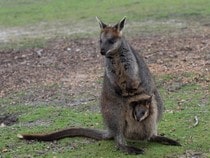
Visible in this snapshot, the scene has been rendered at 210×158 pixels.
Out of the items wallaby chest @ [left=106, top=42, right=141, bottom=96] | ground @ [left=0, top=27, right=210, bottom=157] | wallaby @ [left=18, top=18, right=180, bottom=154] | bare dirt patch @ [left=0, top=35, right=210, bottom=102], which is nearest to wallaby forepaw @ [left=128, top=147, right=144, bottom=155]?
wallaby @ [left=18, top=18, right=180, bottom=154]

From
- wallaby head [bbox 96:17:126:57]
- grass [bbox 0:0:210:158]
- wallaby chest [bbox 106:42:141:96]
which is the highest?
wallaby head [bbox 96:17:126:57]

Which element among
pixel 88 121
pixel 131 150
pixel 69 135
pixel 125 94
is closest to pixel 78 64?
pixel 88 121

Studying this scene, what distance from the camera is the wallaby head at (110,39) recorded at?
5398 mm

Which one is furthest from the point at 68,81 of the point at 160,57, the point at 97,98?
the point at 160,57

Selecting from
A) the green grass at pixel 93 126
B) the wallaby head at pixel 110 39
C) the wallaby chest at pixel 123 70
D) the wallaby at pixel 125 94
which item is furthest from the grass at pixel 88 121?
the wallaby head at pixel 110 39

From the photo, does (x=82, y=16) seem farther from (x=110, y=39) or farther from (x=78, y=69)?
(x=110, y=39)

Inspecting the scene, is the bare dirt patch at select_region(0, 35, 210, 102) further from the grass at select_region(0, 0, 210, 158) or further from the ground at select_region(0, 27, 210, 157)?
the grass at select_region(0, 0, 210, 158)

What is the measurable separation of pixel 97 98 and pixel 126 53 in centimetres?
221

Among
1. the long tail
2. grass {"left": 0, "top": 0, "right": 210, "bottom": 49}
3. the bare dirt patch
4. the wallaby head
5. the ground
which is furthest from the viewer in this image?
grass {"left": 0, "top": 0, "right": 210, "bottom": 49}

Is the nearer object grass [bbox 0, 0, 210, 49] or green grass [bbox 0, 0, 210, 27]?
grass [bbox 0, 0, 210, 49]

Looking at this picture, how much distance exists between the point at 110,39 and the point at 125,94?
1.78 feet

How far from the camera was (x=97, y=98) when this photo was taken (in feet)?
25.0

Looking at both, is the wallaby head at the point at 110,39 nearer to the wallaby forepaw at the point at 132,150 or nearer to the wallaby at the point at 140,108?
the wallaby at the point at 140,108

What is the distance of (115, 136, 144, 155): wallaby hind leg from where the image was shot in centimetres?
542
